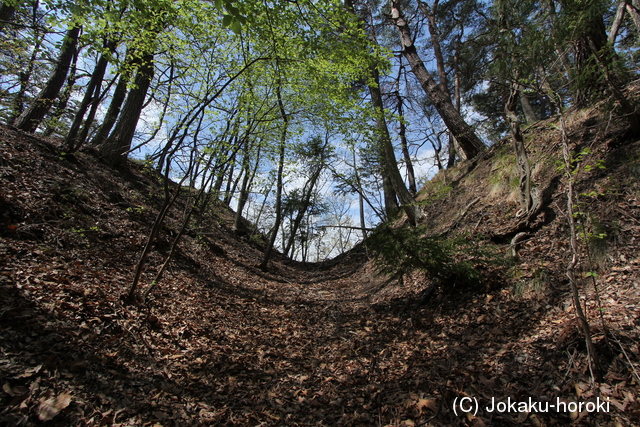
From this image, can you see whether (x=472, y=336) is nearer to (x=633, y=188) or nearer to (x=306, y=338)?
(x=306, y=338)

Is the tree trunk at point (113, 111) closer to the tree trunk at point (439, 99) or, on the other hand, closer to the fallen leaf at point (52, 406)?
the tree trunk at point (439, 99)

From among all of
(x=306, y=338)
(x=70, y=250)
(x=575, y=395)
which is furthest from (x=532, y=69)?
(x=70, y=250)

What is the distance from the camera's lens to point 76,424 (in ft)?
7.35

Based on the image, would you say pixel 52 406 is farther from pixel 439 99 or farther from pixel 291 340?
pixel 439 99

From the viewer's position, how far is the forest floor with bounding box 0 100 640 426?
8.06ft

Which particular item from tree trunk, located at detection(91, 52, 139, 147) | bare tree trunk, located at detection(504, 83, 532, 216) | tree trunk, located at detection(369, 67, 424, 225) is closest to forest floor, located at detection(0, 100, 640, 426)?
bare tree trunk, located at detection(504, 83, 532, 216)

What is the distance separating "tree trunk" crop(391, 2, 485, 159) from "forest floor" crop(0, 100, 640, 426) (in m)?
3.23

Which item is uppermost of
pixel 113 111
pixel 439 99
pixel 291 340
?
pixel 439 99

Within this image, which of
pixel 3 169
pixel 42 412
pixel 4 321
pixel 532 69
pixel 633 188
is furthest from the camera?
pixel 3 169

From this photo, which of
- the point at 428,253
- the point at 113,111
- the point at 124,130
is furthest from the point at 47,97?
the point at 428,253

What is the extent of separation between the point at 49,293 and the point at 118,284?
3.49 feet

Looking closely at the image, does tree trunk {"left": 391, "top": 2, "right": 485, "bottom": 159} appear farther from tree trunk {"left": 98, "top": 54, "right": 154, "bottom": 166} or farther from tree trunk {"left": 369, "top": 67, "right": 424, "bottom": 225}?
tree trunk {"left": 98, "top": 54, "right": 154, "bottom": 166}

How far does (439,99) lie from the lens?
855cm

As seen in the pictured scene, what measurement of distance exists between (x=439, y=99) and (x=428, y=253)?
6.03 metres
